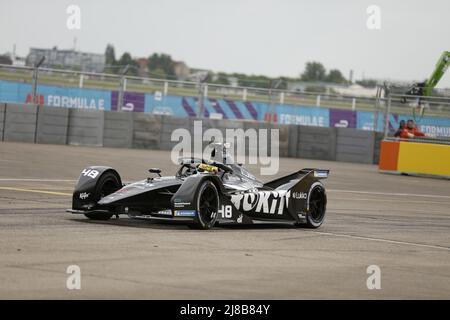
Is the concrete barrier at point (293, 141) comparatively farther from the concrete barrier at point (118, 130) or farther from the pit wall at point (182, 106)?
the concrete barrier at point (118, 130)

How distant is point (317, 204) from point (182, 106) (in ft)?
78.6

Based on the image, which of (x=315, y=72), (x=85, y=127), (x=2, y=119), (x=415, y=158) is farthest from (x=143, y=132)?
(x=315, y=72)

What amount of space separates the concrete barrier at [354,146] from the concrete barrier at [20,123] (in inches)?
432

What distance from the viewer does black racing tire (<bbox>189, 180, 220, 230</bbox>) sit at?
39.8 feet

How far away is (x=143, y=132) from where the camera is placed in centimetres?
3238

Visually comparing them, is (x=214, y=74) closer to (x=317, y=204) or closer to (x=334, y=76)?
(x=317, y=204)

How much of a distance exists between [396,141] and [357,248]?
18.4 meters

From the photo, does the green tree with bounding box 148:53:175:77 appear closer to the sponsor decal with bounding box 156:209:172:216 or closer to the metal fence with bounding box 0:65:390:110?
the metal fence with bounding box 0:65:390:110

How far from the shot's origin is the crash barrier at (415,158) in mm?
28641

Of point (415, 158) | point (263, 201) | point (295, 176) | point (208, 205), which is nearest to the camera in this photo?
point (208, 205)

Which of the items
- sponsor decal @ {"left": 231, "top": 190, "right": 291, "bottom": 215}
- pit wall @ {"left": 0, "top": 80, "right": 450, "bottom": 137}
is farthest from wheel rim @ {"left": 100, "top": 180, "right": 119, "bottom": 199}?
pit wall @ {"left": 0, "top": 80, "right": 450, "bottom": 137}

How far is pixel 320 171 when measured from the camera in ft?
46.2

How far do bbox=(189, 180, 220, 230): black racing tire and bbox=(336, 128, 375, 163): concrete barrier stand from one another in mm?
22221
